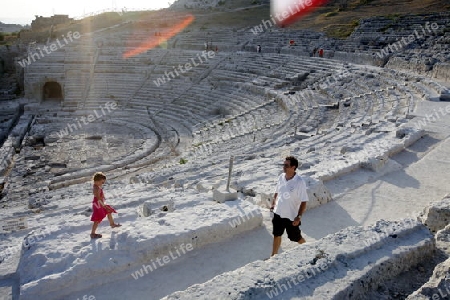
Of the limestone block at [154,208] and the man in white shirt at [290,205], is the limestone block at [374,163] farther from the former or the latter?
the limestone block at [154,208]

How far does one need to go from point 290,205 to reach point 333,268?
1.19 metres

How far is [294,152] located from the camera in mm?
9500

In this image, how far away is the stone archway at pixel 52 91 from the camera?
27.8m

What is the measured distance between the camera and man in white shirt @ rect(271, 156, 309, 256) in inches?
174

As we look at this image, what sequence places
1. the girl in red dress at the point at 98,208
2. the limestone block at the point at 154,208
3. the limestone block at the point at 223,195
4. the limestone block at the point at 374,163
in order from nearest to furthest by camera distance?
1. the girl in red dress at the point at 98,208
2. the limestone block at the point at 154,208
3. the limestone block at the point at 223,195
4. the limestone block at the point at 374,163

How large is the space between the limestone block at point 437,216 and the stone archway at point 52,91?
26.9 m

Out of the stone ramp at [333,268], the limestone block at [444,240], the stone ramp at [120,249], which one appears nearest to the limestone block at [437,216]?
the limestone block at [444,240]

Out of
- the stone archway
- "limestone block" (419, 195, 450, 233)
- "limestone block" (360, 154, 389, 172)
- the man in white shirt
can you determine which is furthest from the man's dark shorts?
the stone archway

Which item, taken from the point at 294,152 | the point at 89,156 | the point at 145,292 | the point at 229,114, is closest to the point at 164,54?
the point at 229,114

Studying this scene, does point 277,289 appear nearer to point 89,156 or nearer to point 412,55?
point 89,156

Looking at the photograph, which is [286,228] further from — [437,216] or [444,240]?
[437,216]

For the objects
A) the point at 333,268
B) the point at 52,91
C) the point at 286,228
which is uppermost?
the point at 333,268

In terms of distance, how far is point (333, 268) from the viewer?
334 centimetres

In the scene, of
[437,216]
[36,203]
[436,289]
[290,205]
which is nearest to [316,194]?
[290,205]
